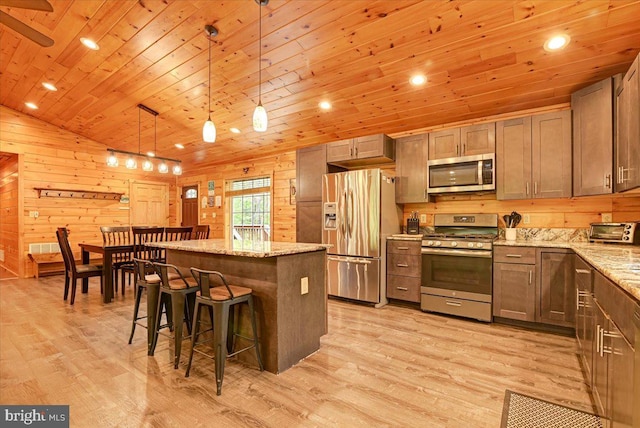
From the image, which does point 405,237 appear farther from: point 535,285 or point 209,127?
point 209,127

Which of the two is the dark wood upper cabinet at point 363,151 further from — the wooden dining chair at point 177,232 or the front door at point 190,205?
the front door at point 190,205

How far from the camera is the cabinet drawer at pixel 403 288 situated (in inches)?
154

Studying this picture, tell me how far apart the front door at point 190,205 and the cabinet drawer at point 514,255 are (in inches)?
264

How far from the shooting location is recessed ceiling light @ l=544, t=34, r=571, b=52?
2474 millimetres

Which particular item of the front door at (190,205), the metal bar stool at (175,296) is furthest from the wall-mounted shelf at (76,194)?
the metal bar stool at (175,296)

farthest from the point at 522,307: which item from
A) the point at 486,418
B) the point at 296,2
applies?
the point at 296,2

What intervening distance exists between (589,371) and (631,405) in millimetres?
1188

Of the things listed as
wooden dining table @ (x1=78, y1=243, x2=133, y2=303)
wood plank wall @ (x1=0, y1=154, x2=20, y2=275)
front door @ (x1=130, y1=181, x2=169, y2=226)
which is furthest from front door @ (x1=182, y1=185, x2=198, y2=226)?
wooden dining table @ (x1=78, y1=243, x2=133, y2=303)

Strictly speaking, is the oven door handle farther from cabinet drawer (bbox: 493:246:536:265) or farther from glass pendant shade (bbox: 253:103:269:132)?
glass pendant shade (bbox: 253:103:269:132)

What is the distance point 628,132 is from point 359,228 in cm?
272

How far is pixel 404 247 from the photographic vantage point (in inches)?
158

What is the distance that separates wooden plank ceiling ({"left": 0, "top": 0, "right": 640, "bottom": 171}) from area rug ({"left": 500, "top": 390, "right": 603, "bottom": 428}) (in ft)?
8.94

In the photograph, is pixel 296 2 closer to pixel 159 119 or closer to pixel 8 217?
pixel 159 119

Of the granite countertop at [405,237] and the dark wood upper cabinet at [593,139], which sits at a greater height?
the dark wood upper cabinet at [593,139]
